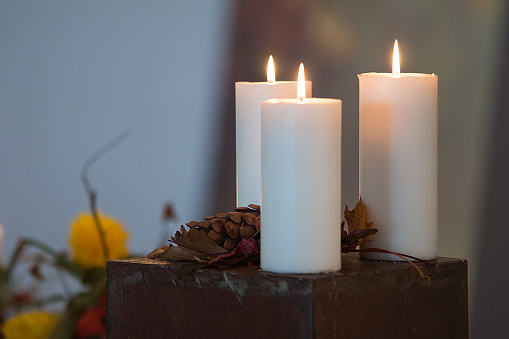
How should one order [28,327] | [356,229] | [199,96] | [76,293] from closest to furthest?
1. [356,229]
2. [28,327]
3. [76,293]
4. [199,96]

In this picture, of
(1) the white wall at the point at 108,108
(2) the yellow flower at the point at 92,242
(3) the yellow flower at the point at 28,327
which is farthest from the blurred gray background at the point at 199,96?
(3) the yellow flower at the point at 28,327

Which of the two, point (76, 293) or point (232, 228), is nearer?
point (232, 228)

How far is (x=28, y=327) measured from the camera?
85 centimetres

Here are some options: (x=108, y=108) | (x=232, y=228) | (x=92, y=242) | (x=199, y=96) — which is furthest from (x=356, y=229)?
(x=108, y=108)

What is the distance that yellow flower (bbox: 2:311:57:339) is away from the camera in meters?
0.84

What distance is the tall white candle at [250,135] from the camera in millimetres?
674

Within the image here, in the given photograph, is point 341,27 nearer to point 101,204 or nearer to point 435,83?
point 435,83

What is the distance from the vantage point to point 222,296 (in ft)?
1.78

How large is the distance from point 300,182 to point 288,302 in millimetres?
90

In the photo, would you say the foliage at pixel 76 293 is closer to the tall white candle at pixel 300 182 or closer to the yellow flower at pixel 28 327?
the yellow flower at pixel 28 327

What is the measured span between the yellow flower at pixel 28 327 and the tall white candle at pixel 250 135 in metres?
0.33

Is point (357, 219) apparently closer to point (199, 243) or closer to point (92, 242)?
→ point (199, 243)

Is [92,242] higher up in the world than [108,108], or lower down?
lower down

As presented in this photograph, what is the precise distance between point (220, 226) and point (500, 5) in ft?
2.10
